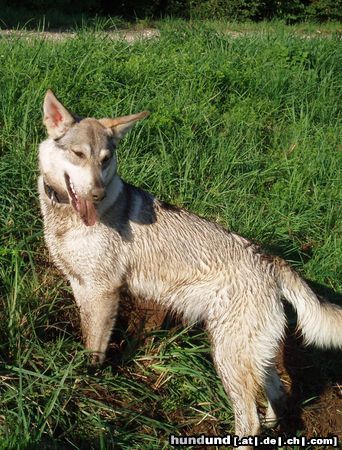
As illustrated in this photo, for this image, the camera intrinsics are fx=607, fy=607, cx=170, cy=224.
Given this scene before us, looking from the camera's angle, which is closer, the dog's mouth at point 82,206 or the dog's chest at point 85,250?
the dog's mouth at point 82,206

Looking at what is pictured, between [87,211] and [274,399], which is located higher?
[87,211]

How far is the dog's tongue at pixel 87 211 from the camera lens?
11.8 ft

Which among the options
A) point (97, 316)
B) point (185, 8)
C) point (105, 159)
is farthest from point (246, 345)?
point (185, 8)

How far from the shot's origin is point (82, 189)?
357cm

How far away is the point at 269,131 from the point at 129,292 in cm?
373

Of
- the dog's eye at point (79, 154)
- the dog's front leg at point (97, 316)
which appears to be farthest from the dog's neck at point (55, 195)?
the dog's front leg at point (97, 316)

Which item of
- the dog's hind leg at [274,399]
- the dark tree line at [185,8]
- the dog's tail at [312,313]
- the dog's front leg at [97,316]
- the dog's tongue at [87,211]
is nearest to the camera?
the dog's tongue at [87,211]

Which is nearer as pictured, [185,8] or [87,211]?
[87,211]

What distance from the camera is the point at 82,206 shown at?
11.9 ft

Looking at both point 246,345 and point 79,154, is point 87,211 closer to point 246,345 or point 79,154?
point 79,154

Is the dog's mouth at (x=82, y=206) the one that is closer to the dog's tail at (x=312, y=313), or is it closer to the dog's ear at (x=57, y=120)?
the dog's ear at (x=57, y=120)

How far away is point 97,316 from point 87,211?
2.27 ft

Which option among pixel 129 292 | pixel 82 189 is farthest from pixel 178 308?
pixel 82 189

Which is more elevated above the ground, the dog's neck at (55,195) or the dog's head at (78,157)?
the dog's head at (78,157)
